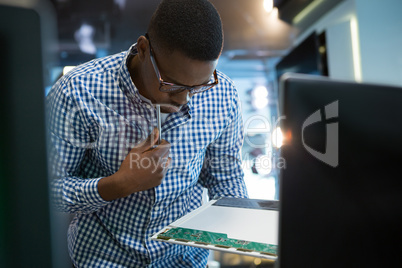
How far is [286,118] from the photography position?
34 centimetres

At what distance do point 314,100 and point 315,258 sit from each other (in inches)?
6.5

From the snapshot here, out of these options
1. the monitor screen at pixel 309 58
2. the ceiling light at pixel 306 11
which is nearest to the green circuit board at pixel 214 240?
the monitor screen at pixel 309 58

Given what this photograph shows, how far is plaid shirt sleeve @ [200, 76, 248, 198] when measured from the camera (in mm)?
1138

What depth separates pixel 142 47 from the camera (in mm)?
951

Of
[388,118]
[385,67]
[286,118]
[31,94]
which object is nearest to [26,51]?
[31,94]

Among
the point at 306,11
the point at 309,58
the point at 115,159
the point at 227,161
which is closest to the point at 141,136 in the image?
the point at 115,159

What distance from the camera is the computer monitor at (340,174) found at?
1.12ft

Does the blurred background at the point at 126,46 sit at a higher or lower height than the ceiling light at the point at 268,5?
lower

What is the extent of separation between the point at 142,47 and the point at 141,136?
25 centimetres

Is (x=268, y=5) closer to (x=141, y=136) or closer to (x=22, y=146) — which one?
(x=141, y=136)

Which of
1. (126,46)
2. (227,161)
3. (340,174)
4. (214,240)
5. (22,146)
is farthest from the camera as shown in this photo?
(126,46)

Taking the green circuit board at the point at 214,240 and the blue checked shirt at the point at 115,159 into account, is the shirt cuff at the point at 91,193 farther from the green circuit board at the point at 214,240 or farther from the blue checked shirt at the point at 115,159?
the green circuit board at the point at 214,240

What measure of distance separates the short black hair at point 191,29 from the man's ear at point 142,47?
5 cm

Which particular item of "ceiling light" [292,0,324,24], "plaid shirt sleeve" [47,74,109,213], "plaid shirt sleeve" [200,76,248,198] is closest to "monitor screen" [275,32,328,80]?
"ceiling light" [292,0,324,24]
